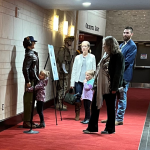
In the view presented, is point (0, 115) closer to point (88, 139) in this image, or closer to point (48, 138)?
point (48, 138)

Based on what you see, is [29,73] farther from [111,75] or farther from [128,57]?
[128,57]

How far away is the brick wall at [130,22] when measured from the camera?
14.5 meters

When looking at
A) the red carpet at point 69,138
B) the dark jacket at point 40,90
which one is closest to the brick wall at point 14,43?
the dark jacket at point 40,90

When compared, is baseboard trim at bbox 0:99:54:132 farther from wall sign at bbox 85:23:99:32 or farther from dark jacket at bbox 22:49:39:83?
wall sign at bbox 85:23:99:32

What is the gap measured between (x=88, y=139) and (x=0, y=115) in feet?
5.04

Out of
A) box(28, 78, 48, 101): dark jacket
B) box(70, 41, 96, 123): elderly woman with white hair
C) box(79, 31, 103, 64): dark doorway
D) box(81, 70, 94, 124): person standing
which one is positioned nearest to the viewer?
box(28, 78, 48, 101): dark jacket

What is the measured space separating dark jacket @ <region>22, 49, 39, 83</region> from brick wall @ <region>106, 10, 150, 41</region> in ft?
31.2

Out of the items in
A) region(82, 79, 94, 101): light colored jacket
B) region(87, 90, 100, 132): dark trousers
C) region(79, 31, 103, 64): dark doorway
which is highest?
region(79, 31, 103, 64): dark doorway

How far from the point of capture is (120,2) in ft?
21.0

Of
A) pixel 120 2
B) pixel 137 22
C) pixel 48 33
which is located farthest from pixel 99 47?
pixel 120 2

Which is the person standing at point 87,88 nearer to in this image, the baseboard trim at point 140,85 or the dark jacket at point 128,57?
the dark jacket at point 128,57

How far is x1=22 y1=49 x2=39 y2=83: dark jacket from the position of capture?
550 cm

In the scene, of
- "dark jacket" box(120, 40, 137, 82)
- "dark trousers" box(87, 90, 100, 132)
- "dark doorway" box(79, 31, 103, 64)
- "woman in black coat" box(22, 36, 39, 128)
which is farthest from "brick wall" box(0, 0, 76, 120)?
"dark doorway" box(79, 31, 103, 64)

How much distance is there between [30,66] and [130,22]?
985cm
